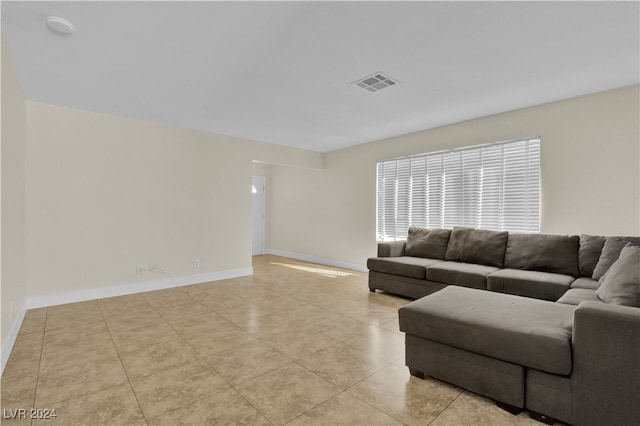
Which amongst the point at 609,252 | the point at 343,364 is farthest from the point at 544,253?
the point at 343,364

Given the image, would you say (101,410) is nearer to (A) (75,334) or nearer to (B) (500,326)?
(A) (75,334)

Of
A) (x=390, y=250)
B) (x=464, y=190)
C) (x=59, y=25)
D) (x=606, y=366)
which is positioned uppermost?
(x=59, y=25)

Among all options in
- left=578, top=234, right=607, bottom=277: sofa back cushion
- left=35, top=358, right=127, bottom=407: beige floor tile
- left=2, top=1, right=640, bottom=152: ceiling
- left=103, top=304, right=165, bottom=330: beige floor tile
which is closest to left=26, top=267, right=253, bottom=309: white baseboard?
left=103, top=304, right=165, bottom=330: beige floor tile

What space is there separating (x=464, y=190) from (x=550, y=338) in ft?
10.6

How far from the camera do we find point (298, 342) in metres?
2.68

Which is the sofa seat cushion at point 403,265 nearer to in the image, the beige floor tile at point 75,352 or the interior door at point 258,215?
the beige floor tile at point 75,352

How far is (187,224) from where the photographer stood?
15.8ft

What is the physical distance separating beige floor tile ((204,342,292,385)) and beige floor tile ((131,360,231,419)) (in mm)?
76

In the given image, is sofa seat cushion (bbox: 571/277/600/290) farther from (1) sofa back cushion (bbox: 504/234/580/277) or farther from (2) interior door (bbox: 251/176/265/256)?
(2) interior door (bbox: 251/176/265/256)

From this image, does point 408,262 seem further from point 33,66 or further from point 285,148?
point 33,66

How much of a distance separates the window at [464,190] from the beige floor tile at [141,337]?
3.91m

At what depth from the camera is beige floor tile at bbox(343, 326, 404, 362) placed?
2.47 metres

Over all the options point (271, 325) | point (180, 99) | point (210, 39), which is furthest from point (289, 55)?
point (271, 325)

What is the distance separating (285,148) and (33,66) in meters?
3.94
